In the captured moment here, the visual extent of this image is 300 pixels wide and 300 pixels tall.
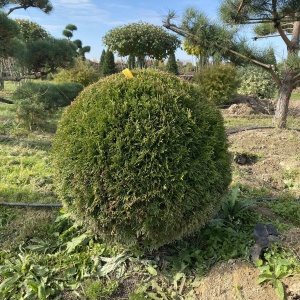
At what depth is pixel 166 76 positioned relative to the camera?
2.09 m

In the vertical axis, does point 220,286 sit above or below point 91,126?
below

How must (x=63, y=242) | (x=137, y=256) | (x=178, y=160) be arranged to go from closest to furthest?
1. (x=178, y=160)
2. (x=137, y=256)
3. (x=63, y=242)

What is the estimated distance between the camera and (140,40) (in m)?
14.1

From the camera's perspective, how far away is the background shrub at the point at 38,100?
5453 mm

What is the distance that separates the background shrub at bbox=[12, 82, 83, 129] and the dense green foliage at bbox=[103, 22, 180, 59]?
332 inches

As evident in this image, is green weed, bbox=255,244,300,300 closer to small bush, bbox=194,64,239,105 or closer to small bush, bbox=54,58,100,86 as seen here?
small bush, bbox=194,64,239,105

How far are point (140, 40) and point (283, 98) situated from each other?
9.72 metres

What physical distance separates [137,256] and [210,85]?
9021 millimetres

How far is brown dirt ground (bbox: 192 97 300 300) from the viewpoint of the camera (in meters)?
1.70

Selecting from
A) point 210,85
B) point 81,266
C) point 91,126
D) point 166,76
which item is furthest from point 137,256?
point 210,85

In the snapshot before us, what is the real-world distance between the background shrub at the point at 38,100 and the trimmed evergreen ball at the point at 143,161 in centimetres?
386

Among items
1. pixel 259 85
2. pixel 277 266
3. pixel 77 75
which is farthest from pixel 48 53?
pixel 259 85

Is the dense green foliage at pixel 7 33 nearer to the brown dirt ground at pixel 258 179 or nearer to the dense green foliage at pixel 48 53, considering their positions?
the dense green foliage at pixel 48 53

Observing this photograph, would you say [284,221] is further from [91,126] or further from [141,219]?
[91,126]
